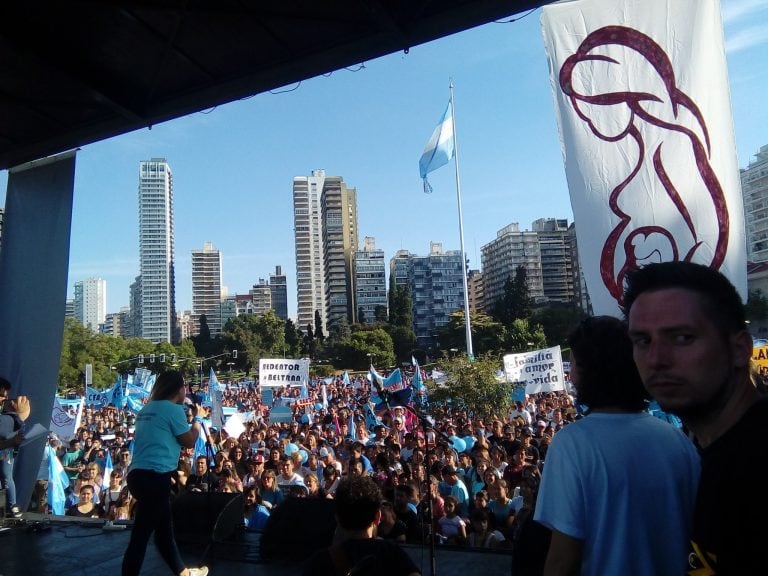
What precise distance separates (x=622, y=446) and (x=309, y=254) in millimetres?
145541

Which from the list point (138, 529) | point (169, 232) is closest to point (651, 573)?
point (138, 529)

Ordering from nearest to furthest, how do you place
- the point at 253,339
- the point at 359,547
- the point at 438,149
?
1. the point at 359,547
2. the point at 438,149
3. the point at 253,339

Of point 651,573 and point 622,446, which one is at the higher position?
point 622,446

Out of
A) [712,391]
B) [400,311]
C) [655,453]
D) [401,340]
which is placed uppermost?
[400,311]

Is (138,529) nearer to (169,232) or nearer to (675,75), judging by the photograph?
(675,75)

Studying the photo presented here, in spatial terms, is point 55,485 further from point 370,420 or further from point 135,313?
point 135,313

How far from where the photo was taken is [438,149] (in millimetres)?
19969

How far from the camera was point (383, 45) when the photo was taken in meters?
4.34

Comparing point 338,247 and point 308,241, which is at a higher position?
point 308,241

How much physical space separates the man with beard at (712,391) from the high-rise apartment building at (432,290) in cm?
11990

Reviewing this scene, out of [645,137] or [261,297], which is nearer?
[645,137]

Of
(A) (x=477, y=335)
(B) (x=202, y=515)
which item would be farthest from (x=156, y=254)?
(B) (x=202, y=515)

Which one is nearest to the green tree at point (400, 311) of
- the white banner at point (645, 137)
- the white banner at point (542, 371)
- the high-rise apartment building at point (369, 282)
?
the high-rise apartment building at point (369, 282)

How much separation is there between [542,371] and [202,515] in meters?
10.4
